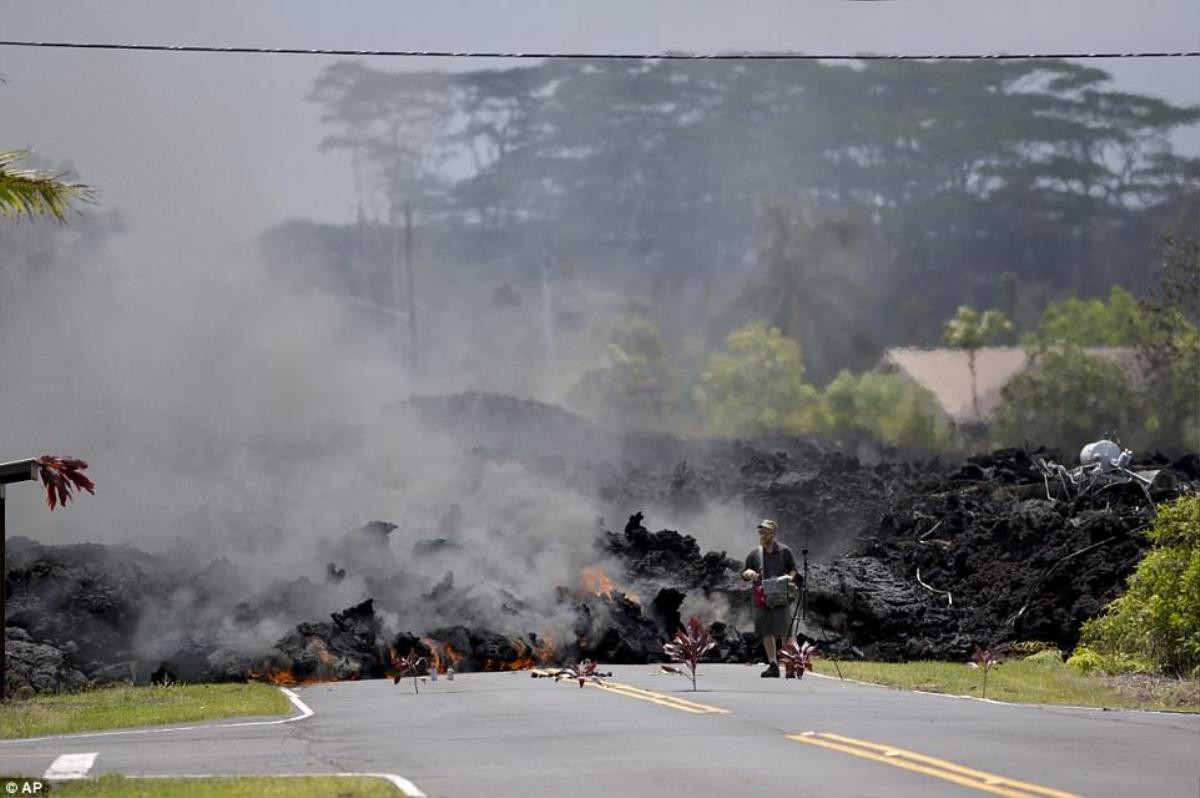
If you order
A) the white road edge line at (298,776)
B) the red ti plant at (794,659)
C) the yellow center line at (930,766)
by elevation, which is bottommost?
the white road edge line at (298,776)

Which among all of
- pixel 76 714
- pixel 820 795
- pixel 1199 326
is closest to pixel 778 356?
pixel 1199 326

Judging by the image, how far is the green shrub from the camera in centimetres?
2367

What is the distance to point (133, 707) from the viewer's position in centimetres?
2169

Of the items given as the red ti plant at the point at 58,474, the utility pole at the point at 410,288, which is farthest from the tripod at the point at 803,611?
the utility pole at the point at 410,288

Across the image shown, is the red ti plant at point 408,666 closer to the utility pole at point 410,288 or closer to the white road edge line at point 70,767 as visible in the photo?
the white road edge line at point 70,767

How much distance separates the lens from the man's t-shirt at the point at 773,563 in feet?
74.6

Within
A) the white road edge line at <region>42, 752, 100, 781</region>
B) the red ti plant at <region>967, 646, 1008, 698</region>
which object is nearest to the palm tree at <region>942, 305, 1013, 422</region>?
the red ti plant at <region>967, 646, 1008, 698</region>

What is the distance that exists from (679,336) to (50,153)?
133ft

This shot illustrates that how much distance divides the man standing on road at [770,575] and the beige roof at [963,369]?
48837mm

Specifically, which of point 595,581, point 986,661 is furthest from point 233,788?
point 595,581

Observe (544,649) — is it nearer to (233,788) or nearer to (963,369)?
(233,788)

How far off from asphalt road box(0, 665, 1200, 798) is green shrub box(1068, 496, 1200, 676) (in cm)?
441

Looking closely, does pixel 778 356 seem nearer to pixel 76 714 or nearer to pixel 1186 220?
pixel 1186 220

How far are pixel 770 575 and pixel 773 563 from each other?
0.15 m
